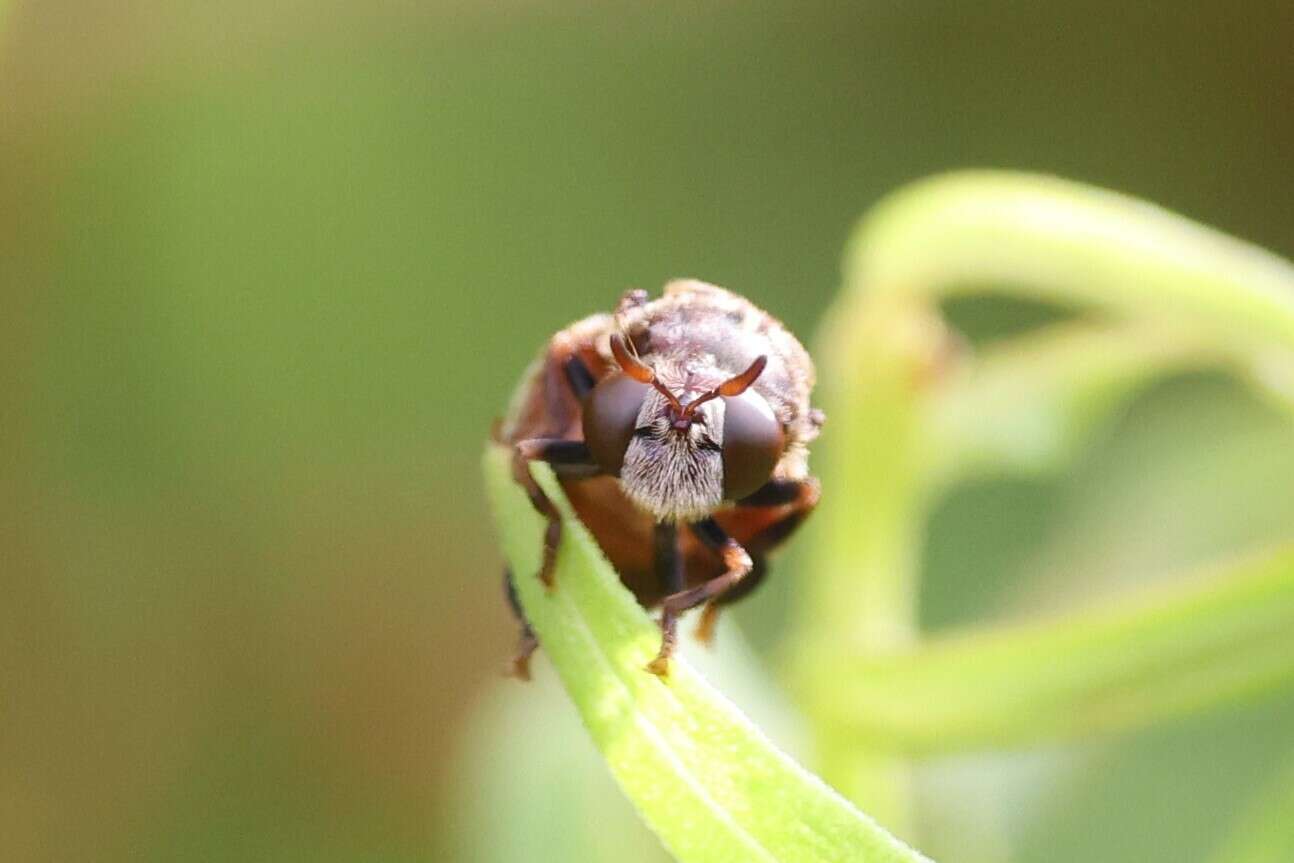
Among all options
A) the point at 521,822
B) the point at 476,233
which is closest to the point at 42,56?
the point at 476,233

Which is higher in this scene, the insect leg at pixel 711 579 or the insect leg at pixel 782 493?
the insect leg at pixel 782 493

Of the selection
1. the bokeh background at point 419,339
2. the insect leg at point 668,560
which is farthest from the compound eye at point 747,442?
the bokeh background at point 419,339

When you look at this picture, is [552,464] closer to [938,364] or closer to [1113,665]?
[1113,665]

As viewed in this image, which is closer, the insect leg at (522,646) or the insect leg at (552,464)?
the insect leg at (552,464)

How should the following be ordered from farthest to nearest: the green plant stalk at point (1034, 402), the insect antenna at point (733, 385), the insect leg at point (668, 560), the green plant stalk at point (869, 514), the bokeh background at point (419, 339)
Answer: the bokeh background at point (419, 339), the green plant stalk at point (1034, 402), the green plant stalk at point (869, 514), the insect leg at point (668, 560), the insect antenna at point (733, 385)

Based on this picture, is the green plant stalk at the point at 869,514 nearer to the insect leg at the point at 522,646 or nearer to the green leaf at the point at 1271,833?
the green leaf at the point at 1271,833

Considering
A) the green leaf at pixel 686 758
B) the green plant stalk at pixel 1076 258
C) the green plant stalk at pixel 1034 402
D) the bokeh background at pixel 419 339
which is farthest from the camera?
the bokeh background at pixel 419 339

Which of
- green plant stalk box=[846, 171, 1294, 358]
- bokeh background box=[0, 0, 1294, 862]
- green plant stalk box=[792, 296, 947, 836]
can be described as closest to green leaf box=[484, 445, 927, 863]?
green plant stalk box=[792, 296, 947, 836]

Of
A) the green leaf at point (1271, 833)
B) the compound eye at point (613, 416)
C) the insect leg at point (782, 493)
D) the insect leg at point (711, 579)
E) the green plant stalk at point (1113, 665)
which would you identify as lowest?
the green leaf at point (1271, 833)
